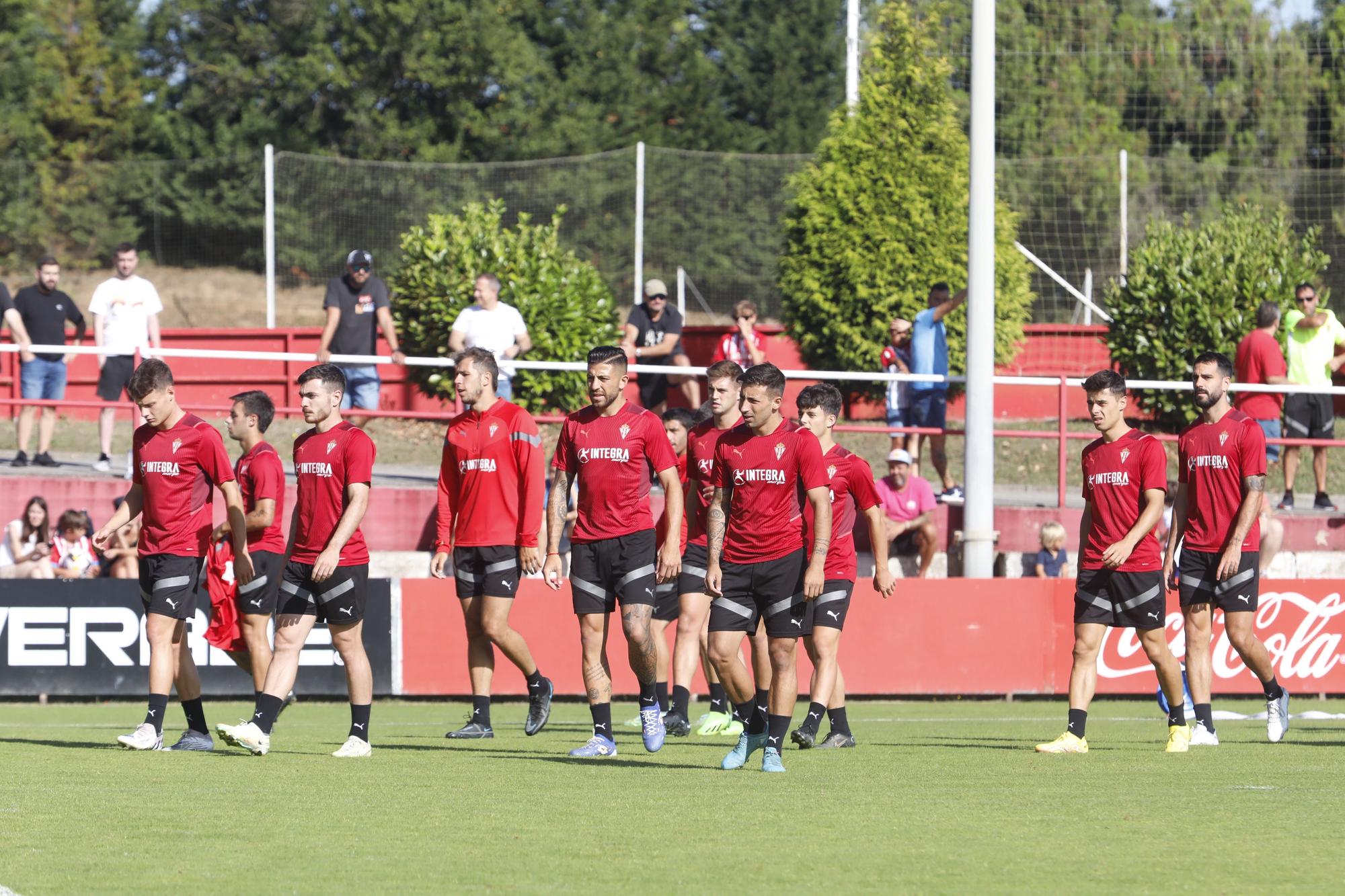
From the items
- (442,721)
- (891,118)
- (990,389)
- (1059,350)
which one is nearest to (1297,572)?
(990,389)

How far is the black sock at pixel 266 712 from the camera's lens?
983cm

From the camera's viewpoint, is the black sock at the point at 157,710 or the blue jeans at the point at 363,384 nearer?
the black sock at the point at 157,710

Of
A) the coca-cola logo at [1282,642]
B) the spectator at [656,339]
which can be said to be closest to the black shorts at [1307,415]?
the coca-cola logo at [1282,642]

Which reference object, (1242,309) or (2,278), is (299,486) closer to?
(1242,309)

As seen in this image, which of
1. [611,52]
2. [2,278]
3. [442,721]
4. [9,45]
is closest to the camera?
[442,721]

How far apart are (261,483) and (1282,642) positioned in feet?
29.9

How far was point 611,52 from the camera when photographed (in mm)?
51062

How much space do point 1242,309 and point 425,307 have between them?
10882 millimetres

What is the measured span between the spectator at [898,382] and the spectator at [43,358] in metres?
8.21

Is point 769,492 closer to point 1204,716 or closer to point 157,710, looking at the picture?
point 1204,716

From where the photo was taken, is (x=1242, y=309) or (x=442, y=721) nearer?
(x=442, y=721)

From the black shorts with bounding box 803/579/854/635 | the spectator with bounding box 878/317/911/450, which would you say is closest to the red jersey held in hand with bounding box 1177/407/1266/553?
the black shorts with bounding box 803/579/854/635

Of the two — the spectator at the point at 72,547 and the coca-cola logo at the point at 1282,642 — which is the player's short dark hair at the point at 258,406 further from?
the coca-cola logo at the point at 1282,642

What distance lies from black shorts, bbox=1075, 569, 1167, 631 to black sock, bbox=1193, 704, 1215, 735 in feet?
2.57
